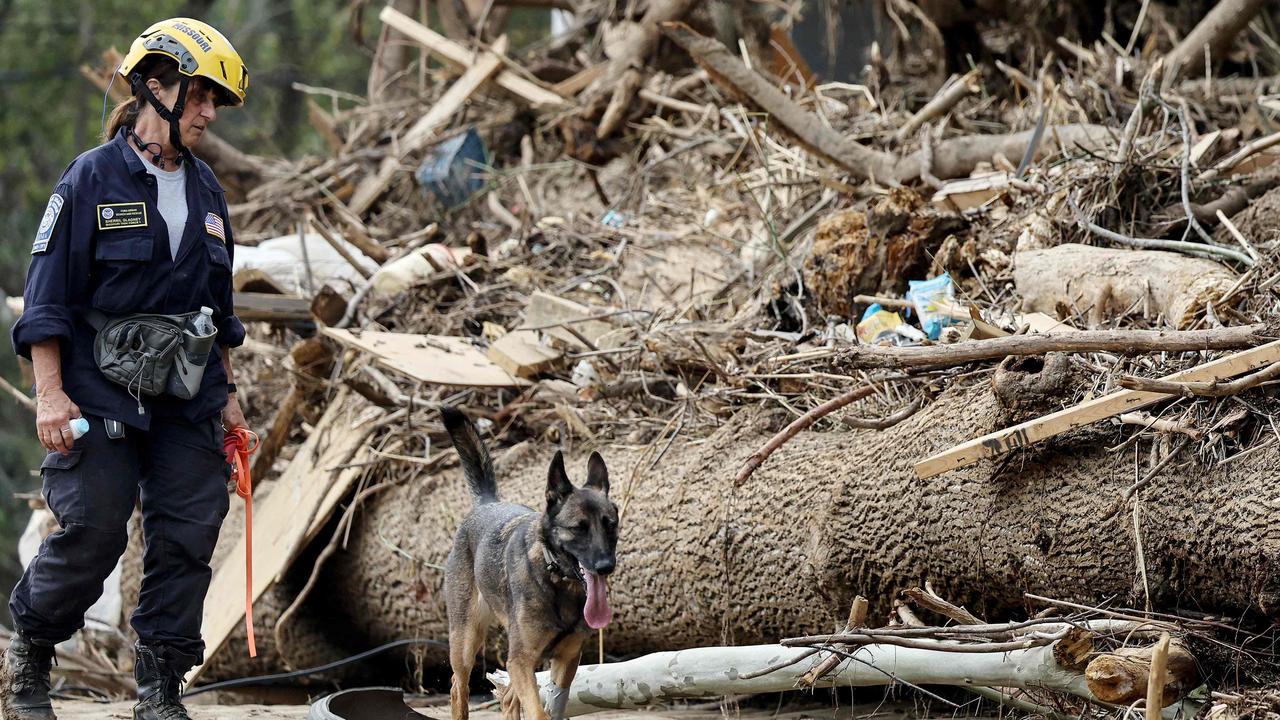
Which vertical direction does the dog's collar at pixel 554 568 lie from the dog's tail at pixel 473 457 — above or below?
below

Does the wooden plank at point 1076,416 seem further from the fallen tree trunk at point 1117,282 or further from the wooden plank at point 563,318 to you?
the wooden plank at point 563,318

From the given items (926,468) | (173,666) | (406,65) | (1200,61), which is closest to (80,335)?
(173,666)

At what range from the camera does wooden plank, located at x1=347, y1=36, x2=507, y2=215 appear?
406 inches

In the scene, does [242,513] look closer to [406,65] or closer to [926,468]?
[926,468]

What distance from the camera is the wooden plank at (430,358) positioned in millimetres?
6695

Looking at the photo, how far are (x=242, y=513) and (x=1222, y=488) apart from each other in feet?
18.3

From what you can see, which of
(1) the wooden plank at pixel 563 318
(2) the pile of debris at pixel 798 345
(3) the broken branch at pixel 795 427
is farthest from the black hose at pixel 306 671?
(3) the broken branch at pixel 795 427

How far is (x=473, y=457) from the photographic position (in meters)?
5.46

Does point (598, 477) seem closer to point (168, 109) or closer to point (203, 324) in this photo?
point (203, 324)

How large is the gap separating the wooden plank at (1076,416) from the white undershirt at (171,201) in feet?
9.01

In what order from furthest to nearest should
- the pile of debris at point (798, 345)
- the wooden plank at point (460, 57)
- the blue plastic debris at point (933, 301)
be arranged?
the wooden plank at point (460, 57)
the blue plastic debris at point (933, 301)
the pile of debris at point (798, 345)

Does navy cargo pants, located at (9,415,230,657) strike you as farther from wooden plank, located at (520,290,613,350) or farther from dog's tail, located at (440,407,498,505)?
wooden plank, located at (520,290,613,350)

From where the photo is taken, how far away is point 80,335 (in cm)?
461

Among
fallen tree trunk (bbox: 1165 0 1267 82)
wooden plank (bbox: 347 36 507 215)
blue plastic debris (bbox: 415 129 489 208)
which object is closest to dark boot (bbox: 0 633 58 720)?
blue plastic debris (bbox: 415 129 489 208)
